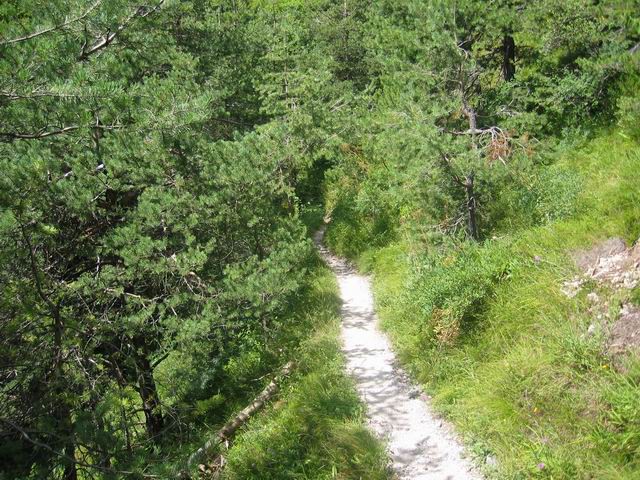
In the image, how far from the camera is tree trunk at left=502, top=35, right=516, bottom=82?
9492 millimetres

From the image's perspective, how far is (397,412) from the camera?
576 centimetres

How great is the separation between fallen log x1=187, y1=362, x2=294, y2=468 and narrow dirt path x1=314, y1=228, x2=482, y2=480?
1077 mm

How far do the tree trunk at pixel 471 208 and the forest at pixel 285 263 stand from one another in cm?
4

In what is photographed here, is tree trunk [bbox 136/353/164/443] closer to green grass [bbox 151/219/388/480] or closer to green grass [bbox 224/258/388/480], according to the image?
green grass [bbox 151/219/388/480]

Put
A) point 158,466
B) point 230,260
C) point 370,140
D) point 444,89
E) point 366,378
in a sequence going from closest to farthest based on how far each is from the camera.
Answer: point 158,466 < point 366,378 < point 230,260 < point 444,89 < point 370,140

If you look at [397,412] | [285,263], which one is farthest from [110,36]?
[397,412]

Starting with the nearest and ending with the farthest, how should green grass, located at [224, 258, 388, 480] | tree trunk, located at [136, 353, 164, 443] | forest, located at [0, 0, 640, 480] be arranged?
forest, located at [0, 0, 640, 480] < green grass, located at [224, 258, 388, 480] < tree trunk, located at [136, 353, 164, 443]

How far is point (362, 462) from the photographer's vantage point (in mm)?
4832

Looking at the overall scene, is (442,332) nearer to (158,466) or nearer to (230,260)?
(230,260)

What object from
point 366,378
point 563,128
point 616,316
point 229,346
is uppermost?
point 563,128

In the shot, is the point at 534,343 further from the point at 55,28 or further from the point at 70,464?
the point at 55,28

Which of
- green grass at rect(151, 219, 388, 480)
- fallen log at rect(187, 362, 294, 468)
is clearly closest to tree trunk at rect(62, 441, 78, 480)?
green grass at rect(151, 219, 388, 480)

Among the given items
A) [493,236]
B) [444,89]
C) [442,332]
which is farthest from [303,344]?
[444,89]

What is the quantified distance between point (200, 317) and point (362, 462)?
2690mm
